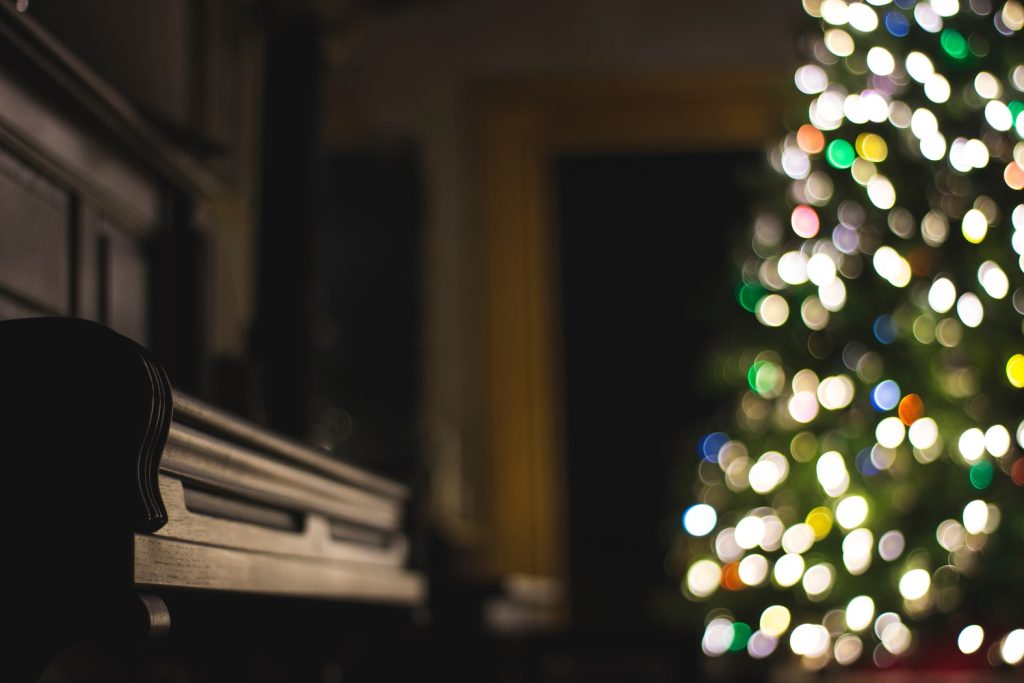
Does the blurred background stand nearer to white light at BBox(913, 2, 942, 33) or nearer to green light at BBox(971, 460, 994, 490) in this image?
green light at BBox(971, 460, 994, 490)

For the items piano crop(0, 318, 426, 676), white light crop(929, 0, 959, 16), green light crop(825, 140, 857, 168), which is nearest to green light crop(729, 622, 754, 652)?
green light crop(825, 140, 857, 168)

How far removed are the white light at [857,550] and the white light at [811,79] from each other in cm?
117

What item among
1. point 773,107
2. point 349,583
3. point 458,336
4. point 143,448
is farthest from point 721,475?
point 143,448

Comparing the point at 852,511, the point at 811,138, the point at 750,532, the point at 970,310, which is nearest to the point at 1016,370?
the point at 970,310

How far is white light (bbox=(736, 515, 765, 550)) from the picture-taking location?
357 centimetres

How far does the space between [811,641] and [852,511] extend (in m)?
0.36

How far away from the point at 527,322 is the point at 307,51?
2.47 meters

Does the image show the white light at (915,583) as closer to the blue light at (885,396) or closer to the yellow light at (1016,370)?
the blue light at (885,396)

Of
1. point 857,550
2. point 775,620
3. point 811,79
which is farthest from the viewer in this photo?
point 775,620

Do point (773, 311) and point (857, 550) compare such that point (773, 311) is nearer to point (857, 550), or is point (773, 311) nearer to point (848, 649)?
point (857, 550)

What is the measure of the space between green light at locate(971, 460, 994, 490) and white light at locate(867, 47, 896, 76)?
0.92 meters

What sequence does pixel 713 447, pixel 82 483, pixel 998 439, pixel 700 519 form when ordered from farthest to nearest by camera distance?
pixel 713 447 → pixel 700 519 → pixel 998 439 → pixel 82 483

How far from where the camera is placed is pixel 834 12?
3053 mm

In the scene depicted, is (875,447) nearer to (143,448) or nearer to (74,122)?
(74,122)
